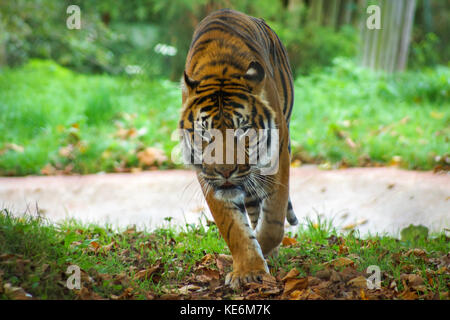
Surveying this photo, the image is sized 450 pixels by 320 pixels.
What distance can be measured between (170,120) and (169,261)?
210 inches

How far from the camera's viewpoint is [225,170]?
318 cm

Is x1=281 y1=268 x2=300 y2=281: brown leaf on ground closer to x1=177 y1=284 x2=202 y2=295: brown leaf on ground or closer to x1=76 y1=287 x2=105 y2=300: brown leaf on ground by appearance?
x1=177 y1=284 x2=202 y2=295: brown leaf on ground

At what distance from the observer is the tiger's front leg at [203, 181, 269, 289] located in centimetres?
335

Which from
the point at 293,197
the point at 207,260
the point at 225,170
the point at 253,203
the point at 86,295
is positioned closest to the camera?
the point at 86,295

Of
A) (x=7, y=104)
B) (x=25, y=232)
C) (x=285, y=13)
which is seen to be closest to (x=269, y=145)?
(x=25, y=232)

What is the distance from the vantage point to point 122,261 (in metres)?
3.86

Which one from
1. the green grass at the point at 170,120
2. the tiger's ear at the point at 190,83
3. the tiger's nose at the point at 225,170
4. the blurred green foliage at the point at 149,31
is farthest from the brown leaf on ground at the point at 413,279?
the blurred green foliage at the point at 149,31

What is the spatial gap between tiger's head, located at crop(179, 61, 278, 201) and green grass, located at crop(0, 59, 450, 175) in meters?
3.52

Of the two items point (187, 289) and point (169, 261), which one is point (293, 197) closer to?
point (169, 261)

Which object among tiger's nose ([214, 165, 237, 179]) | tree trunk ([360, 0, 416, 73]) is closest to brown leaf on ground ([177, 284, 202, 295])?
tiger's nose ([214, 165, 237, 179])

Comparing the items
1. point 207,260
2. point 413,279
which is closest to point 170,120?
point 207,260

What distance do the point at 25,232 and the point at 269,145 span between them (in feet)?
5.56

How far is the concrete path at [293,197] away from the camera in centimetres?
524

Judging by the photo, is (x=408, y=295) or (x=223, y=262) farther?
(x=223, y=262)
